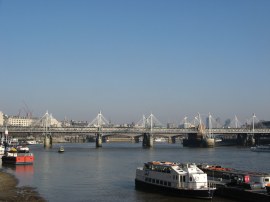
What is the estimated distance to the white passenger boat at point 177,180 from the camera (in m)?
45.1

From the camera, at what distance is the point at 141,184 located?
53.4 meters

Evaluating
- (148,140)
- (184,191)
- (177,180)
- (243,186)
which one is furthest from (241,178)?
(148,140)

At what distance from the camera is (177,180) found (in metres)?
47.0

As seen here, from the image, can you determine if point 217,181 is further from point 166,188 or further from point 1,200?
point 1,200

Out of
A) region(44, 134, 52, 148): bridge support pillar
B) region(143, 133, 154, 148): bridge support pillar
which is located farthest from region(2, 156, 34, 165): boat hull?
region(143, 133, 154, 148): bridge support pillar

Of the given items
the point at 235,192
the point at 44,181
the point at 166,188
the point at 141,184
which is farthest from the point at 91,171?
the point at 235,192

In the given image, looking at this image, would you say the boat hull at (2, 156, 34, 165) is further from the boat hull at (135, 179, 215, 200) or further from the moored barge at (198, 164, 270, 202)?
the moored barge at (198, 164, 270, 202)

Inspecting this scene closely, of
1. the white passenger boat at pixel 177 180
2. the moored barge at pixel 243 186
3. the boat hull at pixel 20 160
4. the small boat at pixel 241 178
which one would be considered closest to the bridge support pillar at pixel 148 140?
the boat hull at pixel 20 160

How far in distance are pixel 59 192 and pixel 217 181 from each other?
18.1m

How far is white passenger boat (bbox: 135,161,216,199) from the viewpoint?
148 ft

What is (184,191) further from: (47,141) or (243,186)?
(47,141)

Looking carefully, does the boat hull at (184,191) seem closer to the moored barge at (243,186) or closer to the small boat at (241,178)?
the moored barge at (243,186)

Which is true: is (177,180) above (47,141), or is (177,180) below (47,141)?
below

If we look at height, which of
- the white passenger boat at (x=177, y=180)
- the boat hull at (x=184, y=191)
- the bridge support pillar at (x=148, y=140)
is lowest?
the boat hull at (x=184, y=191)
